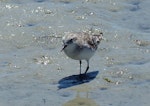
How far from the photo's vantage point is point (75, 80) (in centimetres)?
1195

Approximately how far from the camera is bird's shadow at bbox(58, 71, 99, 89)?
38.3ft

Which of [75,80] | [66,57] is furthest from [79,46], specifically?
[66,57]

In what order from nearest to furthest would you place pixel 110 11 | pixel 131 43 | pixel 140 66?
pixel 140 66 → pixel 131 43 → pixel 110 11

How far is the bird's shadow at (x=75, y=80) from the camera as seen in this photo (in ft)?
38.3

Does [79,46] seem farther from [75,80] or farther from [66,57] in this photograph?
[66,57]

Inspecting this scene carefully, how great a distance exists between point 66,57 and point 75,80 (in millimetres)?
1194

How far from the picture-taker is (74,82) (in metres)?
11.9

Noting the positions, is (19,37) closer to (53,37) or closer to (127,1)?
(53,37)

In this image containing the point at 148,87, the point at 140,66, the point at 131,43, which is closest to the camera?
the point at 148,87

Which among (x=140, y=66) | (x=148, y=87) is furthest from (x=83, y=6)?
(x=148, y=87)

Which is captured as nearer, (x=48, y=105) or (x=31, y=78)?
(x=48, y=105)

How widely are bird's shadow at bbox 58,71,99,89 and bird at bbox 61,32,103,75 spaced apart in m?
0.13

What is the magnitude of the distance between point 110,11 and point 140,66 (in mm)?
3662

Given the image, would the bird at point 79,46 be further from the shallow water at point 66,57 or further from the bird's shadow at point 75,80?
the shallow water at point 66,57
